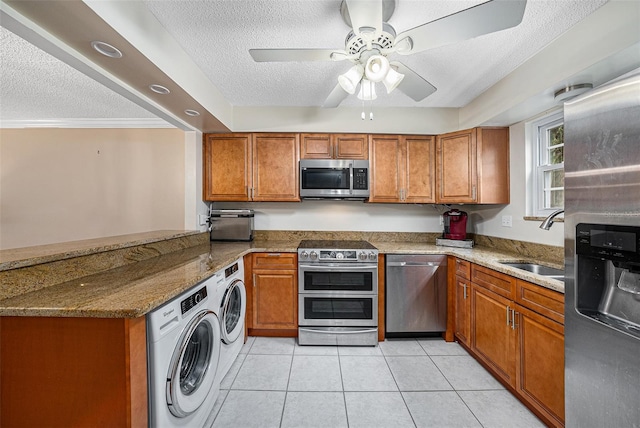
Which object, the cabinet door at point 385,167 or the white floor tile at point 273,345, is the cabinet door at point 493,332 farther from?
the white floor tile at point 273,345

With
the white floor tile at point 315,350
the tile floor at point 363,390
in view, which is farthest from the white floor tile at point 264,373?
the white floor tile at point 315,350

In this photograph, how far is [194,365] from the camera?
5.45ft

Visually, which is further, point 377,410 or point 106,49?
point 377,410

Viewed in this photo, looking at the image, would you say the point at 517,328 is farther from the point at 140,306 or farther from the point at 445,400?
the point at 140,306

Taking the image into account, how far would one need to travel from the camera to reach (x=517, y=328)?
71.3 inches

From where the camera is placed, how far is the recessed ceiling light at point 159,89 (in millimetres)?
1958

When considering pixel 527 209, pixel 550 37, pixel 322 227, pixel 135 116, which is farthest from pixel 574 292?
pixel 135 116

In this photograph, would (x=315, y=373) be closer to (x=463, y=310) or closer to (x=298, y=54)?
(x=463, y=310)

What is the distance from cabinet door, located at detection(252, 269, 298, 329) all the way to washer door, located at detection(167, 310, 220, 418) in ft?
2.96

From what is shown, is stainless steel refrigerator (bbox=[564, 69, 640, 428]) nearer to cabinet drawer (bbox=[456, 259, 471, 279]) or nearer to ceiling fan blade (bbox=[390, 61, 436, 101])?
ceiling fan blade (bbox=[390, 61, 436, 101])

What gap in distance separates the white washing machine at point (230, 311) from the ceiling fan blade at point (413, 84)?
1.81 meters

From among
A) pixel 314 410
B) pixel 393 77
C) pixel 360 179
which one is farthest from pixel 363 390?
pixel 393 77

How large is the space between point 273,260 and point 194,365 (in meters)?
1.19

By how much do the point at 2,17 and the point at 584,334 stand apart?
2973 mm
